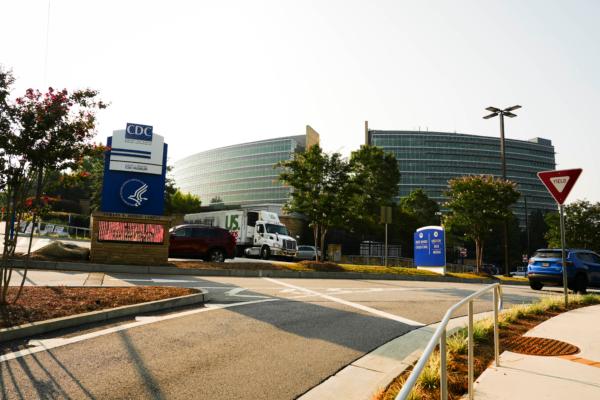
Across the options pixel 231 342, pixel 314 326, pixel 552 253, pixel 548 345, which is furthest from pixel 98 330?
pixel 552 253

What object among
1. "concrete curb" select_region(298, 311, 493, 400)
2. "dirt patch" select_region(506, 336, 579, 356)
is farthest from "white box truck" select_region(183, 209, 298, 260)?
"dirt patch" select_region(506, 336, 579, 356)

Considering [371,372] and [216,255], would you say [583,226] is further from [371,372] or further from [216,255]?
[371,372]

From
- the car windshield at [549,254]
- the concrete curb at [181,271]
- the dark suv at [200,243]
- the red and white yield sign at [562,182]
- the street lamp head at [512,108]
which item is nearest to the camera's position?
the red and white yield sign at [562,182]

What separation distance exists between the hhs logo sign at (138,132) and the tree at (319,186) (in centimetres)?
703

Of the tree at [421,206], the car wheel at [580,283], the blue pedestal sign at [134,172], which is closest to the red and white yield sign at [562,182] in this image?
the car wheel at [580,283]

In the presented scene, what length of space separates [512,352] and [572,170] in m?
5.74

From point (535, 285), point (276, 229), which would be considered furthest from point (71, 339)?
point (276, 229)

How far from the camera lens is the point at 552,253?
616 inches

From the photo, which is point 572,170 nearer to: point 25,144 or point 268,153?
point 25,144

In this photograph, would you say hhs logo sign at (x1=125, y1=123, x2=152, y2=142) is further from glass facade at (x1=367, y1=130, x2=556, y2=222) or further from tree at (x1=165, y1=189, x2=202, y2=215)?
glass facade at (x1=367, y1=130, x2=556, y2=222)

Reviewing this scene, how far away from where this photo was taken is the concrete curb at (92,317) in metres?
5.48

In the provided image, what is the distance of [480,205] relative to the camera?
27.7m

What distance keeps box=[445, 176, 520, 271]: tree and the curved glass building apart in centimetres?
6568

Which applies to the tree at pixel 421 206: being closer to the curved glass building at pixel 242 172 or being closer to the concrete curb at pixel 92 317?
the curved glass building at pixel 242 172
